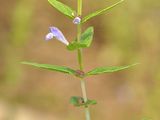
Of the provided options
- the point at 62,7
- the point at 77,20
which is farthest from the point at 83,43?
the point at 62,7

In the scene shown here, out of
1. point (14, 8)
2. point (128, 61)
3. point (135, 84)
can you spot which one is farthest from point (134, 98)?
point (14, 8)

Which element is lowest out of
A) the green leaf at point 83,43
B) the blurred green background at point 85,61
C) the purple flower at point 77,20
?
the green leaf at point 83,43

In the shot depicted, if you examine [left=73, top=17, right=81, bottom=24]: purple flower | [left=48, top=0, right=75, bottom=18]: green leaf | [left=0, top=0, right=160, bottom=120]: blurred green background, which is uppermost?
[left=0, top=0, right=160, bottom=120]: blurred green background

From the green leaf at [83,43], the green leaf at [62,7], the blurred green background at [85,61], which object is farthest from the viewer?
the blurred green background at [85,61]

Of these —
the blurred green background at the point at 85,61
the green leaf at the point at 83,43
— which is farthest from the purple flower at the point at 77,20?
the blurred green background at the point at 85,61

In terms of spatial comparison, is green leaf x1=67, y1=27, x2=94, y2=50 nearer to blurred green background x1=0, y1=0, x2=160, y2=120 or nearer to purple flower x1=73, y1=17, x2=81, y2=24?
purple flower x1=73, y1=17, x2=81, y2=24

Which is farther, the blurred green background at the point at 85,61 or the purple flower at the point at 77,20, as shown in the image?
the blurred green background at the point at 85,61

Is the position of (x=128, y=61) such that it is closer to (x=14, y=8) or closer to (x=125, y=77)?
(x=125, y=77)

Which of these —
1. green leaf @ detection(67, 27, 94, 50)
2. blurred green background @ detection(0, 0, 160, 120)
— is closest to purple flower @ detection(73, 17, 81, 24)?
green leaf @ detection(67, 27, 94, 50)

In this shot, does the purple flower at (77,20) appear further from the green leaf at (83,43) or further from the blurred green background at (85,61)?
the blurred green background at (85,61)
